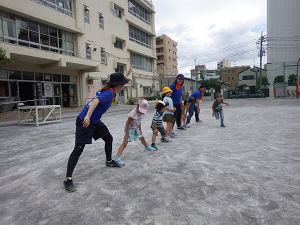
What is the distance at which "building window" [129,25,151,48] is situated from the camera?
29.1 m

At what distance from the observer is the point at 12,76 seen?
14.5 meters

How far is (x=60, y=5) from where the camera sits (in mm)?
17703

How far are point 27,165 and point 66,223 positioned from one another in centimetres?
242

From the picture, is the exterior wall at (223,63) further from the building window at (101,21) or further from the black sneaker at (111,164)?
the black sneaker at (111,164)

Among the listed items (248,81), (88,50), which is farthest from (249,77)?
(88,50)

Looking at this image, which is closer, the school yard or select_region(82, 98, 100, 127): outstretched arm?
the school yard

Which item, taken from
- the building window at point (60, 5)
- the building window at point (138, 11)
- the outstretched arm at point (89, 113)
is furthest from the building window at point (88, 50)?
the outstretched arm at point (89, 113)

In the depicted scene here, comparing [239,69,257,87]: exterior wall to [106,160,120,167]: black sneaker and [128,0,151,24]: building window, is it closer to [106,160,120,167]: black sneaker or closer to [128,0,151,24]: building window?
[128,0,151,24]: building window

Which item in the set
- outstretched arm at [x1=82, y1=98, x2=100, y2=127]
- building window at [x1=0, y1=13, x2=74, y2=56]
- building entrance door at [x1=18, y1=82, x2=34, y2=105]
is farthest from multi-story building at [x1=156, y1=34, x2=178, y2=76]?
outstretched arm at [x1=82, y1=98, x2=100, y2=127]

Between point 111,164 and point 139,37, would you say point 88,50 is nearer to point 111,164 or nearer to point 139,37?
point 139,37

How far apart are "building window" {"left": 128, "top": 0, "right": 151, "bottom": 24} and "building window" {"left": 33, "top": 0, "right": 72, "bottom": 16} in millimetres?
11680

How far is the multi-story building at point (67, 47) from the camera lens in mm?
14224

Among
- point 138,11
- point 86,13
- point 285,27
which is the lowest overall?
point 86,13

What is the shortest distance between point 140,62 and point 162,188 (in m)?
29.8
